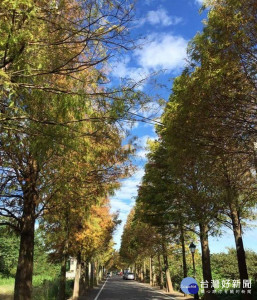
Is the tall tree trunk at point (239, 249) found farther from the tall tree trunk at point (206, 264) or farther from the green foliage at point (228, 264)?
the green foliage at point (228, 264)

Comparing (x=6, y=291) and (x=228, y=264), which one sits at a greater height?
(x=228, y=264)

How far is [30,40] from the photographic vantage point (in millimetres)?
4121

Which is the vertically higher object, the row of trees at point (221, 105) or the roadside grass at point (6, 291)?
the row of trees at point (221, 105)

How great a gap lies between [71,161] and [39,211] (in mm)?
3163

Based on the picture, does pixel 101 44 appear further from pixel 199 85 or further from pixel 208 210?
pixel 208 210

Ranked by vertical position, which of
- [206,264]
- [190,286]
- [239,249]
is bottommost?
[190,286]

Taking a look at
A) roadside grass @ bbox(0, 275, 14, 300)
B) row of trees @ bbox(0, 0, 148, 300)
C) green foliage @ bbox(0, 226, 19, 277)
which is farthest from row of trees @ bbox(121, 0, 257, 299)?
green foliage @ bbox(0, 226, 19, 277)

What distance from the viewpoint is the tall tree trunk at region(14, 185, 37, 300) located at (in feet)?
28.1

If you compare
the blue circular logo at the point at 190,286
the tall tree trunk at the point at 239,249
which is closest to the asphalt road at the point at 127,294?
the tall tree trunk at the point at 239,249

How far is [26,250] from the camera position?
29.5 ft

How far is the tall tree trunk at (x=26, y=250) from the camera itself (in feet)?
28.1

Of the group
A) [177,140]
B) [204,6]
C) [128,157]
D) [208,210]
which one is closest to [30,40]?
[128,157]

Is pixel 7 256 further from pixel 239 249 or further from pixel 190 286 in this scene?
pixel 190 286

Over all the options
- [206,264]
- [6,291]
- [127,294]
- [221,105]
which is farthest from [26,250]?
[127,294]
